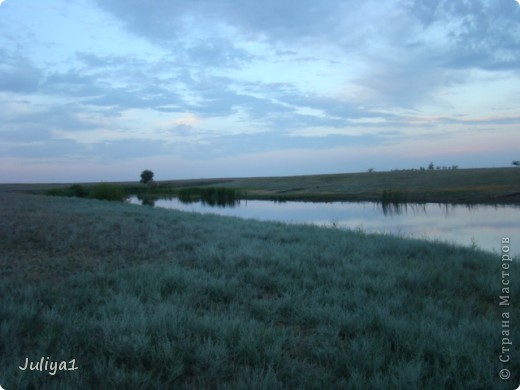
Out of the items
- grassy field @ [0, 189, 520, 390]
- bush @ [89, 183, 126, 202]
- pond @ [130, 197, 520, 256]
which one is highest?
bush @ [89, 183, 126, 202]

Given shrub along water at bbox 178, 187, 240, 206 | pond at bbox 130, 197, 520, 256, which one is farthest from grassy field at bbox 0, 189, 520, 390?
shrub along water at bbox 178, 187, 240, 206

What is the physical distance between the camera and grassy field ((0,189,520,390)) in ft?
11.3

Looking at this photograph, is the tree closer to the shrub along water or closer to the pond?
the shrub along water

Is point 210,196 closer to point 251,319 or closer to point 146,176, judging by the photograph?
point 146,176

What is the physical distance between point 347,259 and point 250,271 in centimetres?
234

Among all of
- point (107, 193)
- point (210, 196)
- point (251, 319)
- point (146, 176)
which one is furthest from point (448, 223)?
point (146, 176)

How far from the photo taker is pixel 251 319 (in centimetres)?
450

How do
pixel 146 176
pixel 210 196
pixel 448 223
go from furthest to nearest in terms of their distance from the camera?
1. pixel 146 176
2. pixel 210 196
3. pixel 448 223

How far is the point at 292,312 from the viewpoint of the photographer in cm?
503

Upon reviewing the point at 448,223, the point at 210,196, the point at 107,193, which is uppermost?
the point at 107,193

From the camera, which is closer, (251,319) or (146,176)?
(251,319)

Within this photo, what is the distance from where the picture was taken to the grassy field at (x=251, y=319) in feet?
A: 11.3

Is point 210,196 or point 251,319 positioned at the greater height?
point 210,196

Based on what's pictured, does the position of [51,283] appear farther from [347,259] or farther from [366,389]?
[347,259]
